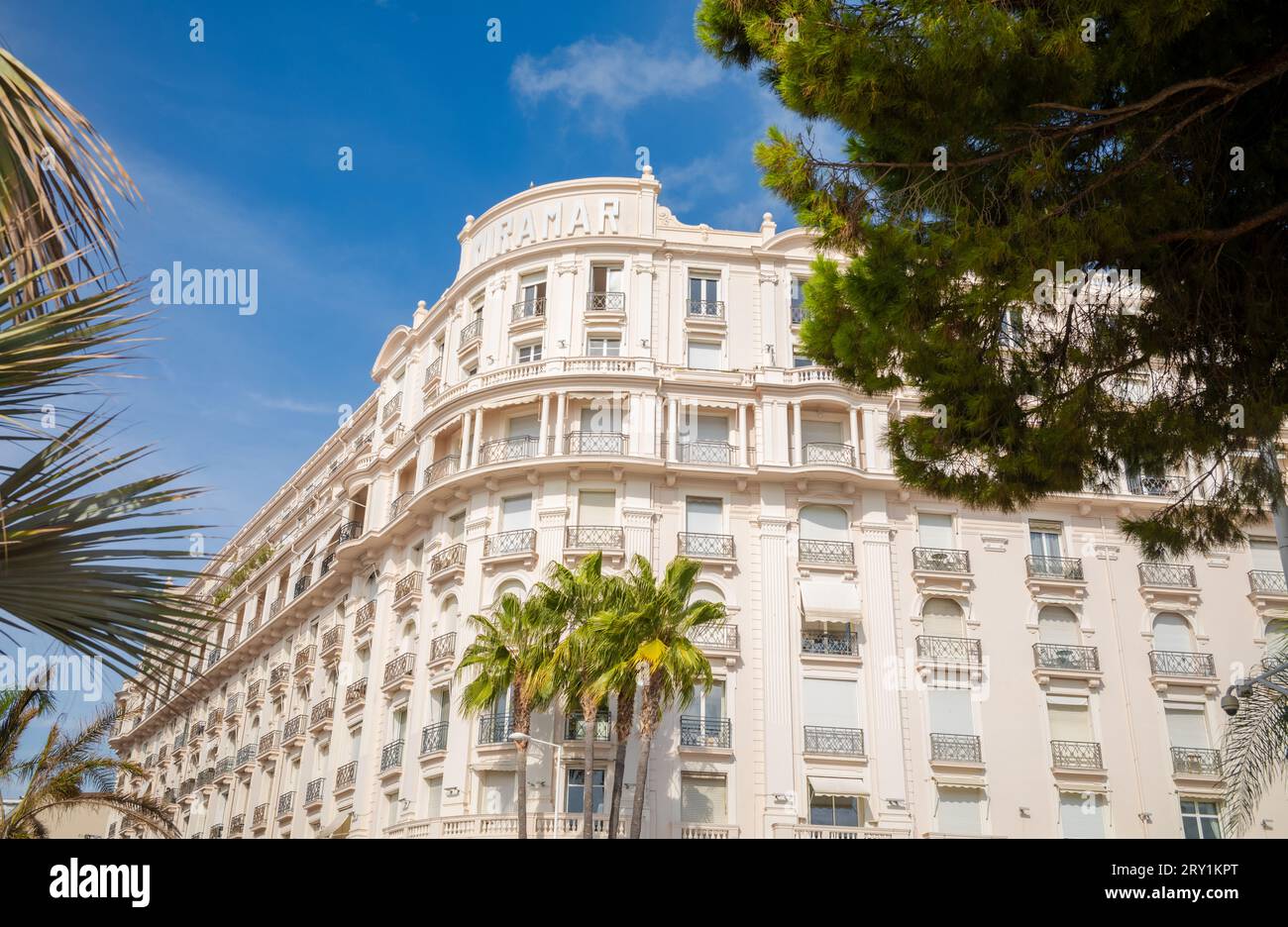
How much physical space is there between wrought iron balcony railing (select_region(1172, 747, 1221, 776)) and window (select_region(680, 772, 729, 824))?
12.1 m

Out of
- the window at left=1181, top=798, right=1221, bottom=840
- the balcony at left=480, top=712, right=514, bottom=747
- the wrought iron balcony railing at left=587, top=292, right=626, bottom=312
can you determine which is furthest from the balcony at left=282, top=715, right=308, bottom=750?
the window at left=1181, top=798, right=1221, bottom=840

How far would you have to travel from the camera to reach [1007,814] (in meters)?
28.5

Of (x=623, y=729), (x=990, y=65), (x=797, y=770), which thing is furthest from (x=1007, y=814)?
(x=990, y=65)

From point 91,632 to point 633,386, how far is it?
27.2 meters

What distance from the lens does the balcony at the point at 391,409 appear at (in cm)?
4006

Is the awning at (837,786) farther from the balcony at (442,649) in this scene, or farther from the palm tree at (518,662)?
the balcony at (442,649)

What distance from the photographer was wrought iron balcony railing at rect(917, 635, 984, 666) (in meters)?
30.2

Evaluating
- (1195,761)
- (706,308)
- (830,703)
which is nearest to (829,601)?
(830,703)

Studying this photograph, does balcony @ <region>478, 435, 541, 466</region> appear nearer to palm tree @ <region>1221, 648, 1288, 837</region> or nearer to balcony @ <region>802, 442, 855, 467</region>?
balcony @ <region>802, 442, 855, 467</region>

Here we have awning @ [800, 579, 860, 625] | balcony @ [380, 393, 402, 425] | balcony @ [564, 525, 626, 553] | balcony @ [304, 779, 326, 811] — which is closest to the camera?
awning @ [800, 579, 860, 625]

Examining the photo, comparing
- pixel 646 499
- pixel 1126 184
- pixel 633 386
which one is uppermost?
pixel 633 386

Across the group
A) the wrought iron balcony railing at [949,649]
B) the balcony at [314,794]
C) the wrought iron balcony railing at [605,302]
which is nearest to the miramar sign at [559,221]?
the wrought iron balcony railing at [605,302]
